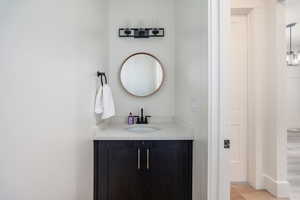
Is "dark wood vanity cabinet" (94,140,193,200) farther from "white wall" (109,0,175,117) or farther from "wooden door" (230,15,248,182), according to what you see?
"wooden door" (230,15,248,182)

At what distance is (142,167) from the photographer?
2.05 meters

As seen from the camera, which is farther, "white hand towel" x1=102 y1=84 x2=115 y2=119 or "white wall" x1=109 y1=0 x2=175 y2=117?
"white wall" x1=109 y1=0 x2=175 y2=117

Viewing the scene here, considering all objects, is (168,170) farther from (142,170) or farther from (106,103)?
(106,103)

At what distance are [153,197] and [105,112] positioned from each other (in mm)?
942

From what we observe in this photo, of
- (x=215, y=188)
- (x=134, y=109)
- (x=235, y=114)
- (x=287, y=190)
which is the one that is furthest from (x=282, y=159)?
(x=134, y=109)

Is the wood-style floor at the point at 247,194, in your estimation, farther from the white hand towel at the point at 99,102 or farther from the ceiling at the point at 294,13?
the ceiling at the point at 294,13

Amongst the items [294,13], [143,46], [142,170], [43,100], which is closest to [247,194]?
[142,170]

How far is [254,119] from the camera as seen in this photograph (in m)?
2.89

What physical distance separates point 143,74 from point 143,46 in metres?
0.36

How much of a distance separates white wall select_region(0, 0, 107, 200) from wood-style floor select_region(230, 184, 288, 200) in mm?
1893

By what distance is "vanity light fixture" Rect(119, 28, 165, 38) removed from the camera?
9.03 feet

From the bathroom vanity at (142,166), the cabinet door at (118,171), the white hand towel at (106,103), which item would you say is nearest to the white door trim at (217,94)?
the bathroom vanity at (142,166)

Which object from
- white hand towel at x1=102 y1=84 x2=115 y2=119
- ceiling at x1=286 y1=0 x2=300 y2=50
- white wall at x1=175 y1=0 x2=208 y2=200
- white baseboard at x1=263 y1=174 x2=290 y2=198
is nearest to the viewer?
white wall at x1=175 y1=0 x2=208 y2=200

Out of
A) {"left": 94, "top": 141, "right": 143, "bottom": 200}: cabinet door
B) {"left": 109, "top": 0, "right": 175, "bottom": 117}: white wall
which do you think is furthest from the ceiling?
{"left": 94, "top": 141, "right": 143, "bottom": 200}: cabinet door
